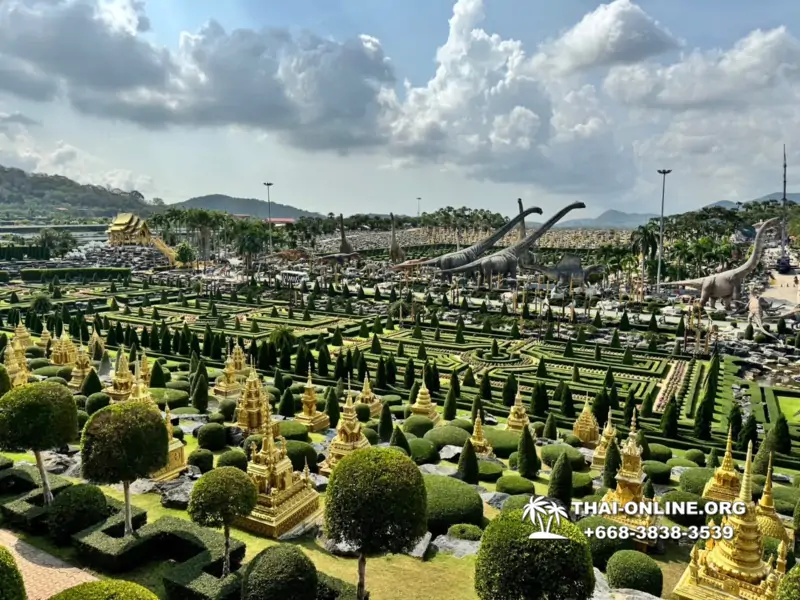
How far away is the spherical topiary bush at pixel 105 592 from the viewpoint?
11.6 meters

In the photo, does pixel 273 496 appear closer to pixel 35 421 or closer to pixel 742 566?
pixel 35 421

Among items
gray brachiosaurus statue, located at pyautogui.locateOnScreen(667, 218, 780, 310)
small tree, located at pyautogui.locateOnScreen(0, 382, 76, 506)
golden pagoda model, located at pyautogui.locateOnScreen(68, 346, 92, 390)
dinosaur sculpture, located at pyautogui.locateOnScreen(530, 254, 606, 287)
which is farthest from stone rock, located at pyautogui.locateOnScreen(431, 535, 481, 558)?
dinosaur sculpture, located at pyautogui.locateOnScreen(530, 254, 606, 287)

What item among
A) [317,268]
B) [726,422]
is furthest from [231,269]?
[726,422]

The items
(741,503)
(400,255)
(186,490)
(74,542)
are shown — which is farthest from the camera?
(400,255)

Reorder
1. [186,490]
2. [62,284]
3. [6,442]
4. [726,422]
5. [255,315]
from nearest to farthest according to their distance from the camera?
[6,442] → [186,490] → [726,422] → [255,315] → [62,284]

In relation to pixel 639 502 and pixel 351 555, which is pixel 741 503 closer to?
pixel 639 502

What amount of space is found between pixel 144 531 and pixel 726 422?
31.3m

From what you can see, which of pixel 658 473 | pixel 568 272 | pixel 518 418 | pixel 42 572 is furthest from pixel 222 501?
pixel 568 272

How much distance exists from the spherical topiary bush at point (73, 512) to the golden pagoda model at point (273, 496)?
15.4 ft

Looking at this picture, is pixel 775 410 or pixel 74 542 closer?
pixel 74 542

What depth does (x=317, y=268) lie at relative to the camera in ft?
378

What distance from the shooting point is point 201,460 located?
27.0m

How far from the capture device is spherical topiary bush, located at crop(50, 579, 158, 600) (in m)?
11.6

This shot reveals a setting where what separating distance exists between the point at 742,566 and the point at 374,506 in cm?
911
